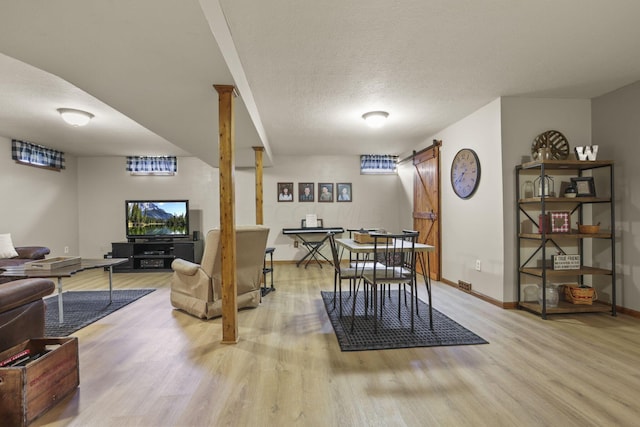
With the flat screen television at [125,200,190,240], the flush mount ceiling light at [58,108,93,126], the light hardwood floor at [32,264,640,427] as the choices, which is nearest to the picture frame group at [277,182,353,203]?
the flat screen television at [125,200,190,240]

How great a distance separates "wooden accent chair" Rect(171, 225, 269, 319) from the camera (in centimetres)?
299

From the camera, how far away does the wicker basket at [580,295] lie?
3.12 meters

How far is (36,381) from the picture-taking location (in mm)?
1522

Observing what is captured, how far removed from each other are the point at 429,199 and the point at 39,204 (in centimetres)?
666

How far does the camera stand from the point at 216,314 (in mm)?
3033

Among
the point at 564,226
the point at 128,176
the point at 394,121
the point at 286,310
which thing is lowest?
the point at 286,310

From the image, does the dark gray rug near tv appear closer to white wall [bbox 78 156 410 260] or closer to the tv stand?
white wall [bbox 78 156 410 260]

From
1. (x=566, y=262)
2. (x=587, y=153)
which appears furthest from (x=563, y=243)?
(x=587, y=153)

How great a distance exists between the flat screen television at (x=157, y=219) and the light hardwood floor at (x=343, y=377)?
3.13 m

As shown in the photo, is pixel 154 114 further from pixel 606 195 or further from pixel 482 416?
pixel 606 195

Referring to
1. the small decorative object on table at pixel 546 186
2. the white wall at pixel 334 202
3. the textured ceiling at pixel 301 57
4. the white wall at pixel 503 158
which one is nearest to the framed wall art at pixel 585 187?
the small decorative object on table at pixel 546 186

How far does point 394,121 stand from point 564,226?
226 centimetres

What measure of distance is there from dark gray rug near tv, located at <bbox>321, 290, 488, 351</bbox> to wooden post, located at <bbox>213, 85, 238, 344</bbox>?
0.89 metres

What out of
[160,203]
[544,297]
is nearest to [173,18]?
[544,297]
